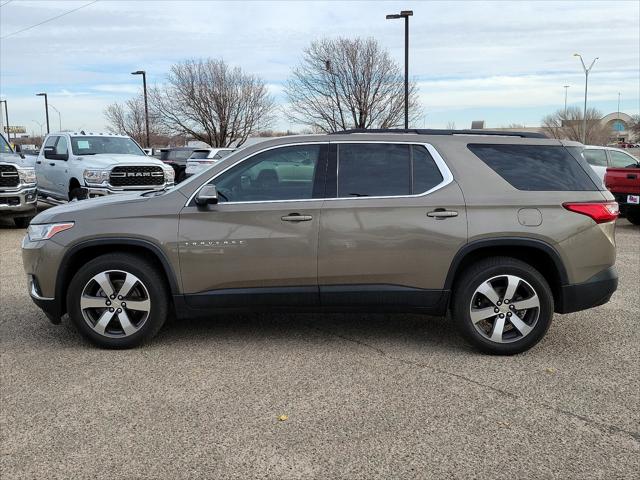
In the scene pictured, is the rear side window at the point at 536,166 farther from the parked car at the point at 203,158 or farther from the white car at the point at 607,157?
the parked car at the point at 203,158

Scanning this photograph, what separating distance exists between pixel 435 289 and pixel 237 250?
60.9 inches

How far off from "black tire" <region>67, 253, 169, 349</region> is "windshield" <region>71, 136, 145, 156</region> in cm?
952

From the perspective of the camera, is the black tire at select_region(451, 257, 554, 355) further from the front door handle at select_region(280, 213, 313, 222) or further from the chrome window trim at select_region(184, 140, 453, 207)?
the front door handle at select_region(280, 213, 313, 222)

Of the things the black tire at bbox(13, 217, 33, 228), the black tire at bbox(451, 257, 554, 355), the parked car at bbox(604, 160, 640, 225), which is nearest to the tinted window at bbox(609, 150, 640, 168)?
the parked car at bbox(604, 160, 640, 225)

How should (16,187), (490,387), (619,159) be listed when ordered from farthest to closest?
(619,159) → (16,187) → (490,387)

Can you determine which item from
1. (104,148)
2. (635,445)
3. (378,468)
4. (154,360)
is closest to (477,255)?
(635,445)

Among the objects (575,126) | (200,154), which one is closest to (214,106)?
(200,154)

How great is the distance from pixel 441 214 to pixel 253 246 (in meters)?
1.45

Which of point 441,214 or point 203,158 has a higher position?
point 203,158

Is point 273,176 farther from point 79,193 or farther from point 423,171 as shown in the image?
point 79,193

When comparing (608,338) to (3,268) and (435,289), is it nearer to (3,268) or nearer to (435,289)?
(435,289)

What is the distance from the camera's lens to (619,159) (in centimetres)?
1470

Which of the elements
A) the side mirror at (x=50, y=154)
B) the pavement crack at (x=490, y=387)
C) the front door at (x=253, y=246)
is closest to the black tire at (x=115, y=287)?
the front door at (x=253, y=246)

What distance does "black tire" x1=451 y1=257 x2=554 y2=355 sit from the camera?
4.57m
